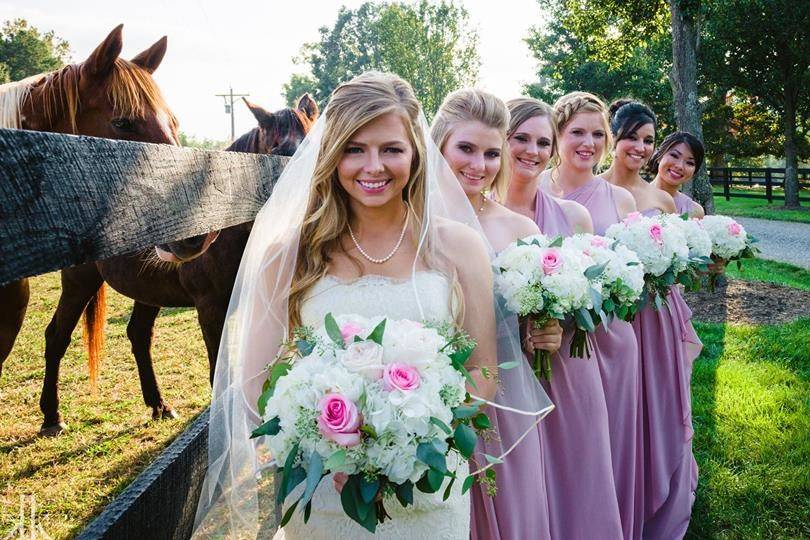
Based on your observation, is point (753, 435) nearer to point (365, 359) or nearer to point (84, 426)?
point (365, 359)

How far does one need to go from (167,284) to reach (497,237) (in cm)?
300

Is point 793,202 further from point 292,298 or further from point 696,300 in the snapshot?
point 292,298

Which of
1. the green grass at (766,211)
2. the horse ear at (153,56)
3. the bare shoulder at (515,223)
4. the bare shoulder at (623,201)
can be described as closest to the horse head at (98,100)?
the horse ear at (153,56)

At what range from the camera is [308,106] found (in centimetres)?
584

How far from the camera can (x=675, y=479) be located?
4156mm

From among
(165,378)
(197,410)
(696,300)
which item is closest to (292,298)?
(197,410)

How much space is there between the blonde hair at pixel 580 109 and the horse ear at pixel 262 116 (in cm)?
239

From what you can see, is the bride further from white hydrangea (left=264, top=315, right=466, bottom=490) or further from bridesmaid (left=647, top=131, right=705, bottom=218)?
bridesmaid (left=647, top=131, right=705, bottom=218)

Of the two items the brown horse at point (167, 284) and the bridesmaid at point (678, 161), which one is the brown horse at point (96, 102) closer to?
the brown horse at point (167, 284)

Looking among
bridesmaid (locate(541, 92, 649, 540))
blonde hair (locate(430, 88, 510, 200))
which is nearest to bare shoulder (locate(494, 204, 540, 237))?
blonde hair (locate(430, 88, 510, 200))

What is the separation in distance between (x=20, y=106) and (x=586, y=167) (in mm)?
3711

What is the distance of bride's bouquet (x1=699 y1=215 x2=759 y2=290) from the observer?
16.1ft

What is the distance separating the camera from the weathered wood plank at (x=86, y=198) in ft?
3.59

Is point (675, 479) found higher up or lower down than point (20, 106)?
lower down
